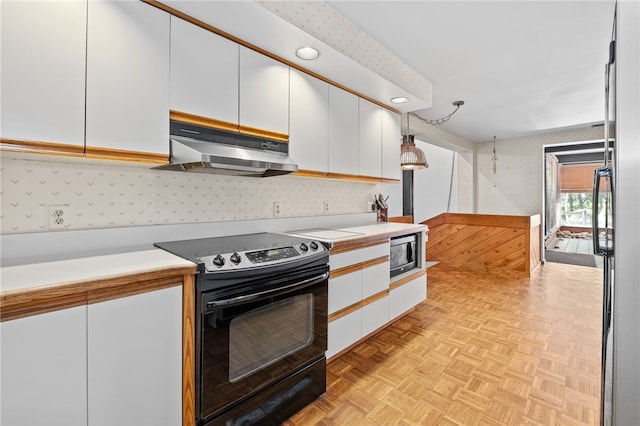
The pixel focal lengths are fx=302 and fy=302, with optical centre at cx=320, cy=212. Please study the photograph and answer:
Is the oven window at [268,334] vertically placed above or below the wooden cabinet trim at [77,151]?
below

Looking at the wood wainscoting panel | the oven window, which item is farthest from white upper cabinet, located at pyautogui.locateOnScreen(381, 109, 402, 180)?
the wood wainscoting panel

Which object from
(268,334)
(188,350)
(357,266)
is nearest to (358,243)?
(357,266)

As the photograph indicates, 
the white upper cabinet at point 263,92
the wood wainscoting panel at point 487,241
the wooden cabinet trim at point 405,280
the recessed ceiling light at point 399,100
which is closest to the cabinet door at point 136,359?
the white upper cabinet at point 263,92

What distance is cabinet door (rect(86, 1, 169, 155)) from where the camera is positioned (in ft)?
4.48

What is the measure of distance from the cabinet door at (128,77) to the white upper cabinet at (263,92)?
471mm

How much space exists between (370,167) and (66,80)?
231 centimetres

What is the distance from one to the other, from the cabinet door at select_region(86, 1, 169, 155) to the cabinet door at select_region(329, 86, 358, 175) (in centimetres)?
133

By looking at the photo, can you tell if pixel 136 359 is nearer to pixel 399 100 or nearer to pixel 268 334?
pixel 268 334

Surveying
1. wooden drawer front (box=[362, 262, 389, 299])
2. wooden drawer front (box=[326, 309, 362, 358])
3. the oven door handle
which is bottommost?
wooden drawer front (box=[326, 309, 362, 358])

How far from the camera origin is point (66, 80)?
4.22 ft

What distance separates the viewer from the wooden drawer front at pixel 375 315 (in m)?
2.40

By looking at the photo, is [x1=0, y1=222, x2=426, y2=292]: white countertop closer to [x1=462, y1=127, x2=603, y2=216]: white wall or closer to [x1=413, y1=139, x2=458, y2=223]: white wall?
[x1=413, y1=139, x2=458, y2=223]: white wall

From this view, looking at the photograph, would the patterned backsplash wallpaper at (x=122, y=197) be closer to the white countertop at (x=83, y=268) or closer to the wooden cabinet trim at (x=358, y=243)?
the white countertop at (x=83, y=268)

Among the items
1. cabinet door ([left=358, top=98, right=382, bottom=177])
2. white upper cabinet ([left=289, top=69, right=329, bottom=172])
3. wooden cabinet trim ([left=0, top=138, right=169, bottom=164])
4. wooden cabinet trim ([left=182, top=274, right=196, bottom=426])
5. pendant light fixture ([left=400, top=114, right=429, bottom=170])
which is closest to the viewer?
wooden cabinet trim ([left=0, top=138, right=169, bottom=164])
